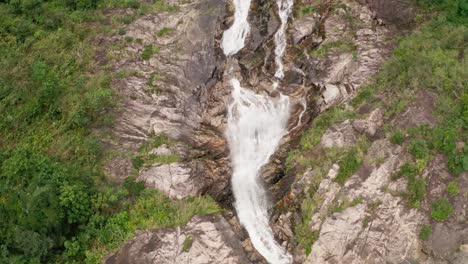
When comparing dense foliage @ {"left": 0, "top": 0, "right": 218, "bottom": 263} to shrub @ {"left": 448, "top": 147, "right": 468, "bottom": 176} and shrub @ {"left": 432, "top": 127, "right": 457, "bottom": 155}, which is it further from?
shrub @ {"left": 448, "top": 147, "right": 468, "bottom": 176}

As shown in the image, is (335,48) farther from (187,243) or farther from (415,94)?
(187,243)

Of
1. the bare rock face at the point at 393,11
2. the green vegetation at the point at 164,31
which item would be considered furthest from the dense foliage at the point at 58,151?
the bare rock face at the point at 393,11

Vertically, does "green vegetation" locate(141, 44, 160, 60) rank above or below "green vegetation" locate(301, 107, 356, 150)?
above

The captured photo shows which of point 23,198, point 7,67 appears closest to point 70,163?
point 23,198

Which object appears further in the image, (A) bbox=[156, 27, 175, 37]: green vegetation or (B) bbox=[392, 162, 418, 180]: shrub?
(A) bbox=[156, 27, 175, 37]: green vegetation

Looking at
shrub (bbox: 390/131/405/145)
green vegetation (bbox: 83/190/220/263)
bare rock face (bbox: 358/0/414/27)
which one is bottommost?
green vegetation (bbox: 83/190/220/263)

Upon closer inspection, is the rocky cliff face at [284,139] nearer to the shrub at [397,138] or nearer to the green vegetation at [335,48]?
the green vegetation at [335,48]

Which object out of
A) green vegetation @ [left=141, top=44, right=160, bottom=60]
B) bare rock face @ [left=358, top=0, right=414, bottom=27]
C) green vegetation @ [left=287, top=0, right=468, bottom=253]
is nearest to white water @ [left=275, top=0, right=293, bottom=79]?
green vegetation @ [left=287, top=0, right=468, bottom=253]

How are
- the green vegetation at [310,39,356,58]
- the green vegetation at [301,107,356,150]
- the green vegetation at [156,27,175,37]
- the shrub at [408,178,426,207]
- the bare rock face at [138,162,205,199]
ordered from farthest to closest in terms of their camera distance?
the green vegetation at [156,27,175,37] < the green vegetation at [310,39,356,58] < the green vegetation at [301,107,356,150] < the bare rock face at [138,162,205,199] < the shrub at [408,178,426,207]

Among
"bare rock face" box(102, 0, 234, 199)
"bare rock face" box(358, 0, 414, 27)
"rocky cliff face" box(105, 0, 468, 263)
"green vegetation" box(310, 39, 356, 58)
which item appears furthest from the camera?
"bare rock face" box(358, 0, 414, 27)
